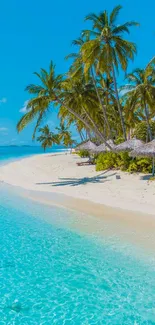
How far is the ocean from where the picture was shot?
4.34 metres

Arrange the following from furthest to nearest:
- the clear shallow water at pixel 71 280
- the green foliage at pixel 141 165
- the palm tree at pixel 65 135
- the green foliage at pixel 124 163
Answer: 1. the palm tree at pixel 65 135
2. the green foliage at pixel 124 163
3. the green foliage at pixel 141 165
4. the clear shallow water at pixel 71 280

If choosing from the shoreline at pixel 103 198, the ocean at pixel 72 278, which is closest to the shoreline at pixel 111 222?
the shoreline at pixel 103 198

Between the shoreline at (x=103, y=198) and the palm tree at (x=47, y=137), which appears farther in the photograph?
the palm tree at (x=47, y=137)

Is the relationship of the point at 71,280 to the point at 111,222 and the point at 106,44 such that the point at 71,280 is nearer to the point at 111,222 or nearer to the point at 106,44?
the point at 111,222

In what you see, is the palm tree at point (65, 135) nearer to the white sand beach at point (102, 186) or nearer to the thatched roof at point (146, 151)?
the white sand beach at point (102, 186)

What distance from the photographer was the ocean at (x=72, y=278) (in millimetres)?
4344

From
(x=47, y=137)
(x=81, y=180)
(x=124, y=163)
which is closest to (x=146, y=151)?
(x=124, y=163)

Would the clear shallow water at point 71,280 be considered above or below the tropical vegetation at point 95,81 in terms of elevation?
below

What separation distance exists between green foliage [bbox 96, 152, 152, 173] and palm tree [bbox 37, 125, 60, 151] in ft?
88.9

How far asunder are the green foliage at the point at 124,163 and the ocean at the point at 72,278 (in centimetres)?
722

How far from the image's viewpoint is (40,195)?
13.3m

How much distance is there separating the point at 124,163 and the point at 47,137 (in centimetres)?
3075

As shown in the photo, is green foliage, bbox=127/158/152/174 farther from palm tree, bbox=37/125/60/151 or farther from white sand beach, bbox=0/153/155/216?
palm tree, bbox=37/125/60/151

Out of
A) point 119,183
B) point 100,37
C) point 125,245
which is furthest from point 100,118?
point 125,245
